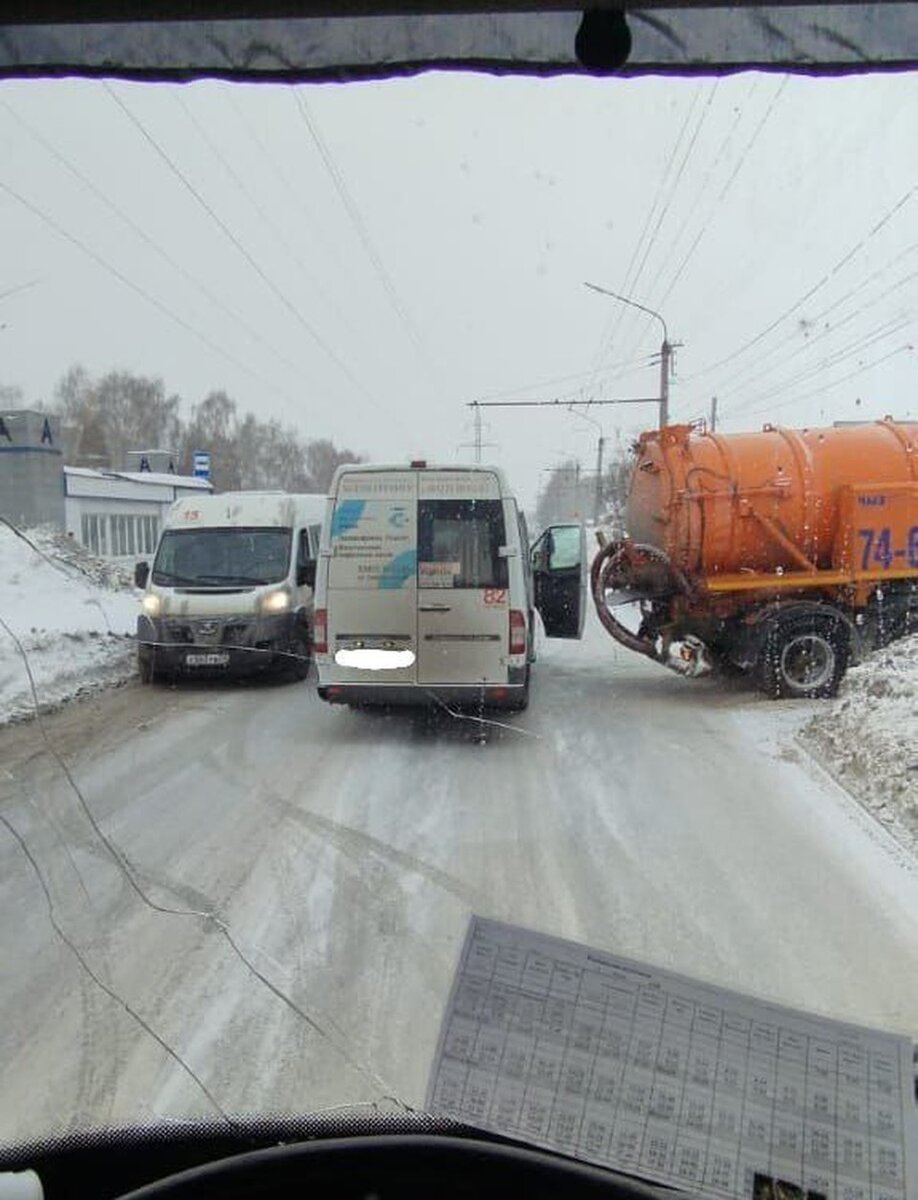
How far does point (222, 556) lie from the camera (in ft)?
38.6

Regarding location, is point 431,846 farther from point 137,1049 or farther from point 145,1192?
point 145,1192

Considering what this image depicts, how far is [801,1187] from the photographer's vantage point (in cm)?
159

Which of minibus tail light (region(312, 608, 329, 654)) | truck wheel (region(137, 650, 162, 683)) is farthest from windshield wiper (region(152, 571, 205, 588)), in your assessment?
minibus tail light (region(312, 608, 329, 654))

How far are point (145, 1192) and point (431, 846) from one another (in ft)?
12.0

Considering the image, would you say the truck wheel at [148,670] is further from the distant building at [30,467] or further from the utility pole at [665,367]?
the utility pole at [665,367]

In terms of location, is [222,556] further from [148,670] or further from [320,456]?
[320,456]

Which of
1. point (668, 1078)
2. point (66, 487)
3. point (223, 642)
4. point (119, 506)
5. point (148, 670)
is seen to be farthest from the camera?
point (148, 670)

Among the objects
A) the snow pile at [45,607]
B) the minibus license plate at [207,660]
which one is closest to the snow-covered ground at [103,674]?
the snow pile at [45,607]

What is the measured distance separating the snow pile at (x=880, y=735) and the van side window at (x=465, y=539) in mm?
2858

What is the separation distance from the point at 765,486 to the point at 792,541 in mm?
634

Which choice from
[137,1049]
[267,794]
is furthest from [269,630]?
[137,1049]

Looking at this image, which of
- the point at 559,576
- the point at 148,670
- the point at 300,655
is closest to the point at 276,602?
the point at 300,655

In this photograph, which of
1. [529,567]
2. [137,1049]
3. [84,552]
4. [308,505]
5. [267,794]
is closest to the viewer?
[137,1049]

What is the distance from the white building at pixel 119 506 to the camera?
17.5ft
